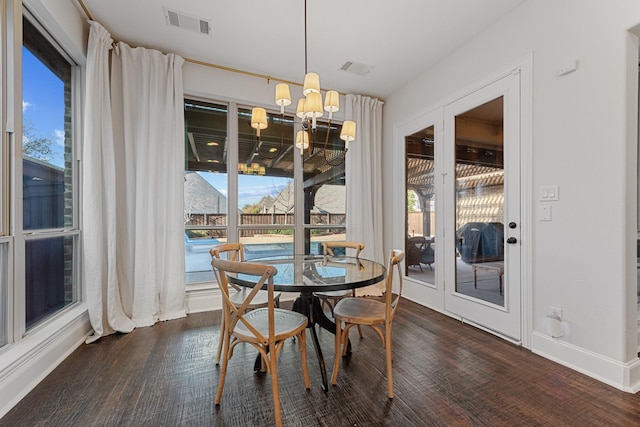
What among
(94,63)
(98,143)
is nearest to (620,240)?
(98,143)

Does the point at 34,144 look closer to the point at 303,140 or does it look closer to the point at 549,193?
the point at 303,140

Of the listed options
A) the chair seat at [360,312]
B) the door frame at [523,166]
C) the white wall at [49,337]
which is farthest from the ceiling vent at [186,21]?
the chair seat at [360,312]

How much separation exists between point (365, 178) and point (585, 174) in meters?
2.47

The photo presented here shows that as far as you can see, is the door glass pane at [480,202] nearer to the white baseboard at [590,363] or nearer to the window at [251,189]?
the white baseboard at [590,363]

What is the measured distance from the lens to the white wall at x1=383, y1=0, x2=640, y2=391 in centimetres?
187

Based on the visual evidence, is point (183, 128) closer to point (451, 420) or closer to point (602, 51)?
point (451, 420)

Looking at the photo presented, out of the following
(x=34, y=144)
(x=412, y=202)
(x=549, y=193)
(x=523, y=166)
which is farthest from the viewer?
(x=412, y=202)

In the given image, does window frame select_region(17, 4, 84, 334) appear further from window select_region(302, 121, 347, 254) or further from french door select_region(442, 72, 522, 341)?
french door select_region(442, 72, 522, 341)

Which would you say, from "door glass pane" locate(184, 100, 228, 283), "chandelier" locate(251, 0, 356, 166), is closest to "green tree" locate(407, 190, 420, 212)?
"chandelier" locate(251, 0, 356, 166)

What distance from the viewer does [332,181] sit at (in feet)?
14.1

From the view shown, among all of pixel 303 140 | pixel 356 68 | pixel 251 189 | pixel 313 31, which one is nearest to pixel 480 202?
pixel 303 140

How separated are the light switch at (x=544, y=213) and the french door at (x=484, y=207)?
174 millimetres

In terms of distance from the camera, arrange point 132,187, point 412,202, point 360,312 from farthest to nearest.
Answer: point 412,202 → point 132,187 → point 360,312

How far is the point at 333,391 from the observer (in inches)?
71.7
